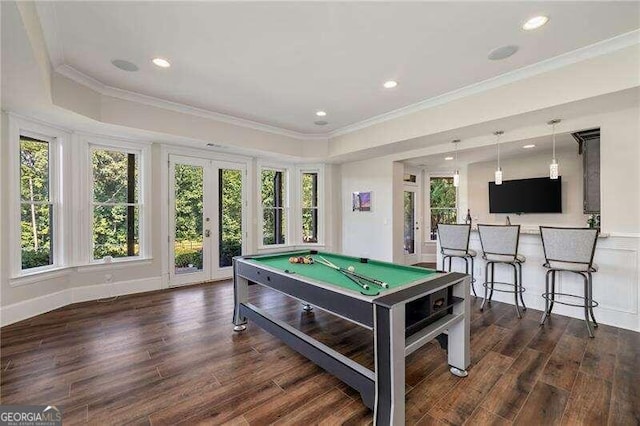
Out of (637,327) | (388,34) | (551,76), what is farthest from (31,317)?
(637,327)

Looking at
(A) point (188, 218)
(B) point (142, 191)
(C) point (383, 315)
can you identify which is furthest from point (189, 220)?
(C) point (383, 315)

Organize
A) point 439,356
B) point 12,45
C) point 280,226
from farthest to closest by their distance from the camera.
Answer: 1. point 280,226
2. point 439,356
3. point 12,45

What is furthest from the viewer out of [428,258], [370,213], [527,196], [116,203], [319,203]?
[428,258]

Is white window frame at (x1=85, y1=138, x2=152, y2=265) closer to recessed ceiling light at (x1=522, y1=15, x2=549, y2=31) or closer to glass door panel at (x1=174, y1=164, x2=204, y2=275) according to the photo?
glass door panel at (x1=174, y1=164, x2=204, y2=275)

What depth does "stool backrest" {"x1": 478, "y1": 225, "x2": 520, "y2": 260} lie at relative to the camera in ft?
12.1

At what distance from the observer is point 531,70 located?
3.20m

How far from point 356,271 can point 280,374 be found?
3.61 feet

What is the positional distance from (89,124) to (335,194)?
473 cm

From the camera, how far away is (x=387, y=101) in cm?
421

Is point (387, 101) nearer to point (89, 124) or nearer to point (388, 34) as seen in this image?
point (388, 34)

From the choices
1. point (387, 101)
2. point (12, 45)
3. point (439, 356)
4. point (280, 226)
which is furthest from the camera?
point (280, 226)

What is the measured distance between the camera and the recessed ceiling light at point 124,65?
122 inches

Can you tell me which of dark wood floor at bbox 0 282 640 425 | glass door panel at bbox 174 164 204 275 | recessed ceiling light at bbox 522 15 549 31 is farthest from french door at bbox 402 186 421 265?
glass door panel at bbox 174 164 204 275

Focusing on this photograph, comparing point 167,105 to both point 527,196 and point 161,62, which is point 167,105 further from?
point 527,196
